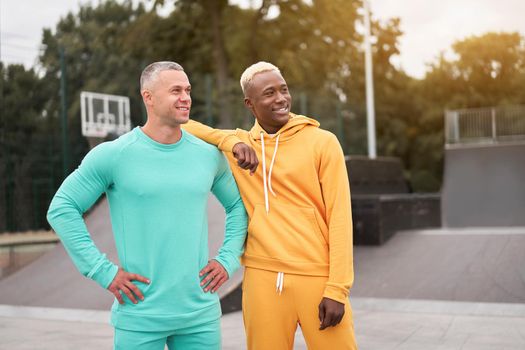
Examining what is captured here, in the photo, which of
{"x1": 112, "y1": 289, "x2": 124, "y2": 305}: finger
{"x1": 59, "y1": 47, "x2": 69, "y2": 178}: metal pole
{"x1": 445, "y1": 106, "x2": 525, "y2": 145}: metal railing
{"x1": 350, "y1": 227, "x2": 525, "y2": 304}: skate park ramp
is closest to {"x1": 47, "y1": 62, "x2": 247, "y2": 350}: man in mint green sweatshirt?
{"x1": 112, "y1": 289, "x2": 124, "y2": 305}: finger

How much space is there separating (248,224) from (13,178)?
30.6ft

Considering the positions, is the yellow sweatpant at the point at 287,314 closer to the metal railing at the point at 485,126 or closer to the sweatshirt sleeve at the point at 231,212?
the sweatshirt sleeve at the point at 231,212

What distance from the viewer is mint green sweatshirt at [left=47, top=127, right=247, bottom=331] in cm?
274

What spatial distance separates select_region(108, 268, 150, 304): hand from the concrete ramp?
22.0m

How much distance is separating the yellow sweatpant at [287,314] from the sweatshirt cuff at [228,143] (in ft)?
1.83

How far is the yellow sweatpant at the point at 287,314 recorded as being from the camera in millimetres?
3006

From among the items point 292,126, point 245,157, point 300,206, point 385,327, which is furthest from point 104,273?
point 385,327

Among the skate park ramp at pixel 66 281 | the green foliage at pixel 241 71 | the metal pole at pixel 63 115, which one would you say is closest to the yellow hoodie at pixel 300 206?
the skate park ramp at pixel 66 281

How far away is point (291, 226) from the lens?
10.0 ft

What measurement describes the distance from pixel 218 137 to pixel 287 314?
0.86 m

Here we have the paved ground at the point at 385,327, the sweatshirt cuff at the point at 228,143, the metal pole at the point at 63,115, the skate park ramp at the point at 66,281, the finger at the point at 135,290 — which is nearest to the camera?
the finger at the point at 135,290

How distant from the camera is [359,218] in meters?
11.6

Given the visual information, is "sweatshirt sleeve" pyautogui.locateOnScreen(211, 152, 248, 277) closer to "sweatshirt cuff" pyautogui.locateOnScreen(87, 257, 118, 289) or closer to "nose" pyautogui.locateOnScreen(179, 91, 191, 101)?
"nose" pyautogui.locateOnScreen(179, 91, 191, 101)

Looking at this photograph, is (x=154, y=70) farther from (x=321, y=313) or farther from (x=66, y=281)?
(x=66, y=281)
